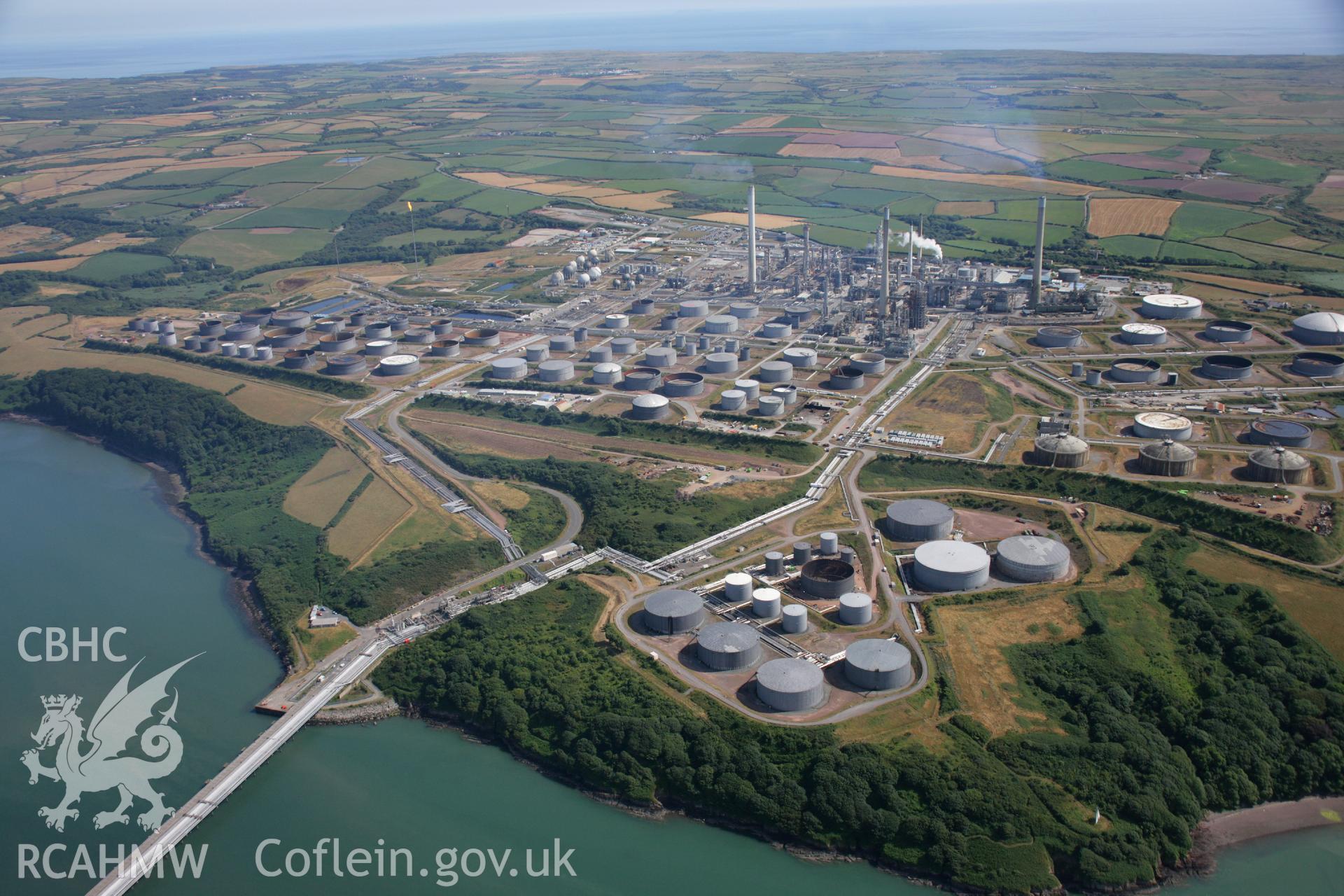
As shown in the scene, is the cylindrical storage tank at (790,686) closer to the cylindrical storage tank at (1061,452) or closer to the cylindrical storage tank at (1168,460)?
the cylindrical storage tank at (1061,452)

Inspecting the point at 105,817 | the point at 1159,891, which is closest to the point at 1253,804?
the point at 1159,891

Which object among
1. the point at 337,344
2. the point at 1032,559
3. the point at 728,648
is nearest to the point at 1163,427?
the point at 1032,559

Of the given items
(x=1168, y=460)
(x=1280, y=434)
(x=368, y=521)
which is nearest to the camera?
(x=1168, y=460)

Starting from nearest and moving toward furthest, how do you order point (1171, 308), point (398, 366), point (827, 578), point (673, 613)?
1. point (673, 613)
2. point (827, 578)
3. point (398, 366)
4. point (1171, 308)

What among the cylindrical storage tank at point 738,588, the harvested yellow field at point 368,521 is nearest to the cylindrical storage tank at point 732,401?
the harvested yellow field at point 368,521

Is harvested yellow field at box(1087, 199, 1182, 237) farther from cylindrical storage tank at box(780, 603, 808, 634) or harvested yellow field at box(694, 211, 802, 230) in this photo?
cylindrical storage tank at box(780, 603, 808, 634)

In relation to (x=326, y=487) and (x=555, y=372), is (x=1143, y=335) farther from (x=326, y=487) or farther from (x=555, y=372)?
(x=326, y=487)

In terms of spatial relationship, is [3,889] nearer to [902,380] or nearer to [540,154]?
[902,380]
